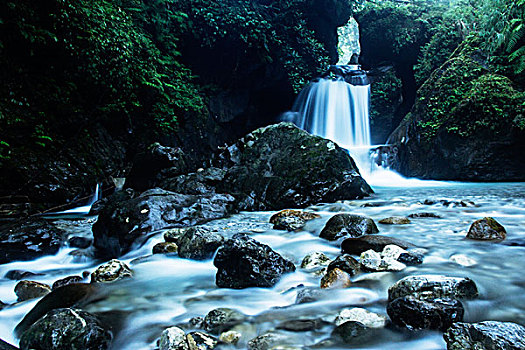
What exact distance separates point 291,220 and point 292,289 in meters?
2.31

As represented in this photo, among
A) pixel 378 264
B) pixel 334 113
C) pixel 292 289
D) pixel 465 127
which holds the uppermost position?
pixel 334 113

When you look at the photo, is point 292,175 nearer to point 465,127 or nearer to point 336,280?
point 336,280

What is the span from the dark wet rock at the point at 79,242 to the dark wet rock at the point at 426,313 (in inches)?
169

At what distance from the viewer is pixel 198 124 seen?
41.2 feet

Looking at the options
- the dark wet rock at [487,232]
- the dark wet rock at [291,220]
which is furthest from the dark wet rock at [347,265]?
the dark wet rock at [291,220]

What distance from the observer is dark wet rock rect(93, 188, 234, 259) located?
4258 millimetres

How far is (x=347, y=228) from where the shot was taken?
12.6ft

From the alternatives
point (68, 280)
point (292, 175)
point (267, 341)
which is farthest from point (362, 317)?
point (292, 175)

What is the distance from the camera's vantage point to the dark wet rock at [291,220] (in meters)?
4.58

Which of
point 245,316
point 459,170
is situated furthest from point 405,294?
point 459,170

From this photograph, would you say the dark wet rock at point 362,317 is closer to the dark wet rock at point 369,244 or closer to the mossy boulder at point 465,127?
the dark wet rock at point 369,244

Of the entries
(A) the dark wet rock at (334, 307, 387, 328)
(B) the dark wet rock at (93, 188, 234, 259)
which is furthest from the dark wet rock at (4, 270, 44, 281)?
(A) the dark wet rock at (334, 307, 387, 328)

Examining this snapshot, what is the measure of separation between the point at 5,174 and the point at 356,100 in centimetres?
1569

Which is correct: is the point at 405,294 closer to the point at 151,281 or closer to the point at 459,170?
the point at 151,281
